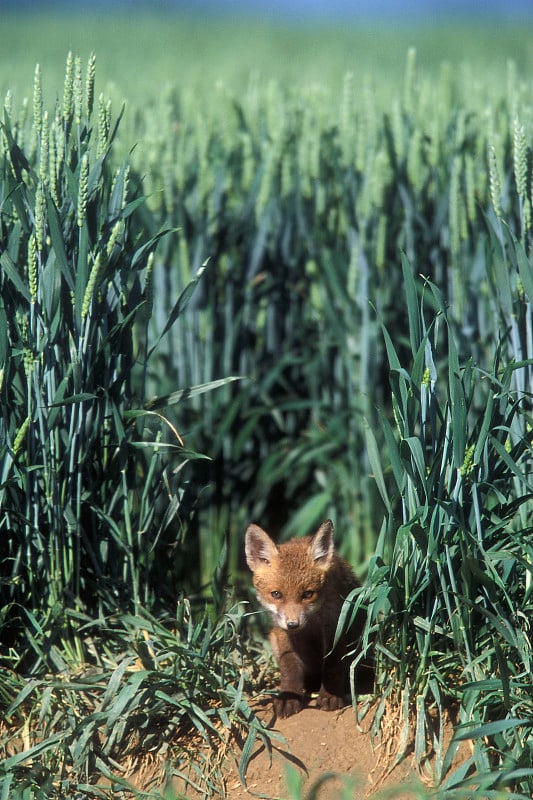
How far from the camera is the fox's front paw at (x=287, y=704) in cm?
293

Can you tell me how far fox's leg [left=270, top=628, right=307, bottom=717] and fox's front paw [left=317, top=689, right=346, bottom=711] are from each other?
69 mm

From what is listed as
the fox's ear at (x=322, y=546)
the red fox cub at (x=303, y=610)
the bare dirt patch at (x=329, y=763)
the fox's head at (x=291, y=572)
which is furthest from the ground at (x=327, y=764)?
the fox's ear at (x=322, y=546)

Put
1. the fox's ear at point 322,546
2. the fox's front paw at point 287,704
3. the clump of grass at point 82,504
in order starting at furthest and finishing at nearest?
the fox's ear at point 322,546, the fox's front paw at point 287,704, the clump of grass at point 82,504

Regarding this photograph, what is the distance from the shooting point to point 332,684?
2973 mm

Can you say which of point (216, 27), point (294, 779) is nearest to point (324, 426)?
point (294, 779)

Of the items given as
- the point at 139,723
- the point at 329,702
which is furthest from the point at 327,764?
the point at 139,723

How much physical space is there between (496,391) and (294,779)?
4.39 feet

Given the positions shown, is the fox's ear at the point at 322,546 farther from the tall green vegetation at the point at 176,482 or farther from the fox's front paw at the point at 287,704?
the fox's front paw at the point at 287,704

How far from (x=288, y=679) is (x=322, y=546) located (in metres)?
0.45

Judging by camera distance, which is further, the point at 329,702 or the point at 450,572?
the point at 329,702

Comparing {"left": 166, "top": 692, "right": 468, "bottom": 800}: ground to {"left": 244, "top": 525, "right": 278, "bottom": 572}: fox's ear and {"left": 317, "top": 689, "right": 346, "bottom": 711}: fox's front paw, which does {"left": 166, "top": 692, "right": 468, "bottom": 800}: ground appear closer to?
{"left": 317, "top": 689, "right": 346, "bottom": 711}: fox's front paw

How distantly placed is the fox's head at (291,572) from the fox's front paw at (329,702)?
25 centimetres

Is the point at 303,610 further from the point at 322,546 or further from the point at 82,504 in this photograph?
the point at 82,504

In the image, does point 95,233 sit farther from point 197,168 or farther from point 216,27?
point 216,27
